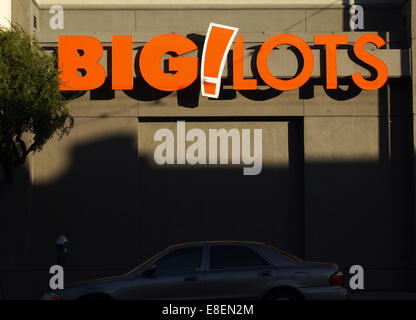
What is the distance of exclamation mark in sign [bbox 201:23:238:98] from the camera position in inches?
663

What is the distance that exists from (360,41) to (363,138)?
2384 mm

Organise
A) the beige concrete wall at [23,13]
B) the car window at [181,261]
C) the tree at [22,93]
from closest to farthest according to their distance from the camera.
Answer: the car window at [181,261] → the tree at [22,93] → the beige concrete wall at [23,13]

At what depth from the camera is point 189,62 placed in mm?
17016

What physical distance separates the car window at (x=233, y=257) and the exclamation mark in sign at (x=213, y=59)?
564 cm

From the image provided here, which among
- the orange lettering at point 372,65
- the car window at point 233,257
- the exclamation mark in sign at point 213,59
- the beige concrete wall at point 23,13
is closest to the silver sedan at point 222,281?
the car window at point 233,257

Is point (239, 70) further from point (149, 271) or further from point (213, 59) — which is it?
point (149, 271)

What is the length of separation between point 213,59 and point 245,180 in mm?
3123

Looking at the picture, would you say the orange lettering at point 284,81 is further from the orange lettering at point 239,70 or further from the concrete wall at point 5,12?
the concrete wall at point 5,12

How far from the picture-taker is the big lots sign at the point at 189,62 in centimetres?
1688

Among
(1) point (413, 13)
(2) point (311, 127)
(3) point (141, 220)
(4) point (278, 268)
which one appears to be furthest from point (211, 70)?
(4) point (278, 268)

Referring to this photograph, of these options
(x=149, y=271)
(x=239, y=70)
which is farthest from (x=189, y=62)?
(x=149, y=271)

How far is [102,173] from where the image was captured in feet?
56.8

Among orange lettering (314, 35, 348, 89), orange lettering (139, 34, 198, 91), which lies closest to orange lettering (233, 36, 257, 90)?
orange lettering (139, 34, 198, 91)

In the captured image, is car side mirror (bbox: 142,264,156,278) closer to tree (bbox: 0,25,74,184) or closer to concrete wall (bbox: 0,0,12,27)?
tree (bbox: 0,25,74,184)
